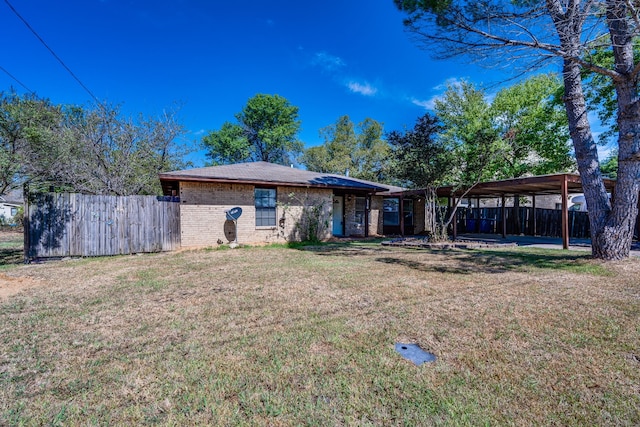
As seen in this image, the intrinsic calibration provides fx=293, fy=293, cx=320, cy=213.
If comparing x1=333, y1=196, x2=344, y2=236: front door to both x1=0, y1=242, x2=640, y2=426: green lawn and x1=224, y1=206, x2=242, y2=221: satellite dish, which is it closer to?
x1=224, y1=206, x2=242, y2=221: satellite dish

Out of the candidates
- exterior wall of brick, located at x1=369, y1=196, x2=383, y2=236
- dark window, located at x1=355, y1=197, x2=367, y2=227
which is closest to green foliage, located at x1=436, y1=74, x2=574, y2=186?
exterior wall of brick, located at x1=369, y1=196, x2=383, y2=236

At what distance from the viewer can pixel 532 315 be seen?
3502 millimetres

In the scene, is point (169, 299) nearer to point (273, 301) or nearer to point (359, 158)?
point (273, 301)

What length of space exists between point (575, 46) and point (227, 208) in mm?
9663

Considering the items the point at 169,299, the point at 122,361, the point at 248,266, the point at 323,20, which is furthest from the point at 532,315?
the point at 323,20

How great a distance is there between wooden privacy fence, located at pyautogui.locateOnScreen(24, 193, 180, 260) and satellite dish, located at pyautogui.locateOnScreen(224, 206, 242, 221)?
158 cm

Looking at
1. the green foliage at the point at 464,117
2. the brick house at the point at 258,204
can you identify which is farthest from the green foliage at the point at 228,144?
the green foliage at the point at 464,117

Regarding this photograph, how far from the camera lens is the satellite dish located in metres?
10.0

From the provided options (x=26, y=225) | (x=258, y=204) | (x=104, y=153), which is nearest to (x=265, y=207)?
(x=258, y=204)

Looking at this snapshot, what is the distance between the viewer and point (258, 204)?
10836 mm

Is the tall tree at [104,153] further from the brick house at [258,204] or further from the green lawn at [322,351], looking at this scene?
the green lawn at [322,351]

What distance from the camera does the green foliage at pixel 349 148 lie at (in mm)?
28844

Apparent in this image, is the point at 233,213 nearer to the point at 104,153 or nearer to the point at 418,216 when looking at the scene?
the point at 104,153

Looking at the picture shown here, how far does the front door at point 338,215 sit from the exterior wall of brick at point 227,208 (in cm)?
165
